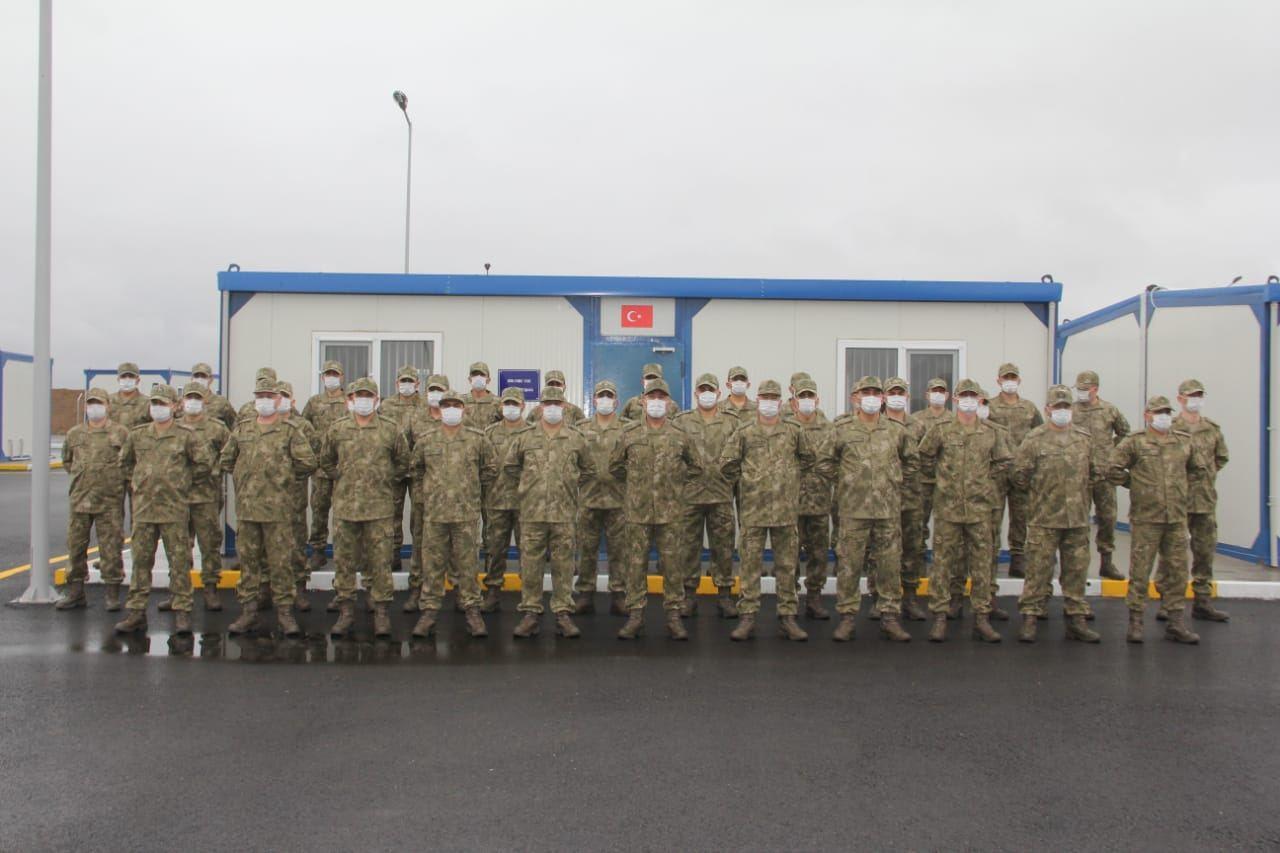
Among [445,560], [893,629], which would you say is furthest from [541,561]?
[893,629]

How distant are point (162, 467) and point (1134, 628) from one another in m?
7.81

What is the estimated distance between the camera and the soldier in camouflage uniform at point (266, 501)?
6.29m

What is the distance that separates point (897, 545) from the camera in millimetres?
6367

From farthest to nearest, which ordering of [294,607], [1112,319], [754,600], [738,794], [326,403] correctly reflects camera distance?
[1112,319]
[326,403]
[294,607]
[754,600]
[738,794]

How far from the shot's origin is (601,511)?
7152 mm

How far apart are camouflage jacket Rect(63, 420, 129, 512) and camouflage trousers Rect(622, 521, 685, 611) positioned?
4.54 m

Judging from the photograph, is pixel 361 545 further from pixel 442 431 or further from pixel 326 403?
pixel 326 403

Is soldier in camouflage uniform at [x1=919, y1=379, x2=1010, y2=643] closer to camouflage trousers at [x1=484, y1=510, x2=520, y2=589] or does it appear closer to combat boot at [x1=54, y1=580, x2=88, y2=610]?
camouflage trousers at [x1=484, y1=510, x2=520, y2=589]

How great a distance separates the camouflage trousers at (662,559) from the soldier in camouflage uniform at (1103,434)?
4.55 metres

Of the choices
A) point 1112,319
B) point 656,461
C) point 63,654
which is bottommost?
point 63,654

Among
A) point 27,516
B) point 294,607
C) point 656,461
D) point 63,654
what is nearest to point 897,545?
point 656,461

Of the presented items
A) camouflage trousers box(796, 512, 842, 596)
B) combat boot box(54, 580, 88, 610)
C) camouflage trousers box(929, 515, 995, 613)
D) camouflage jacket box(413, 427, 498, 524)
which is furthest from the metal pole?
camouflage trousers box(929, 515, 995, 613)

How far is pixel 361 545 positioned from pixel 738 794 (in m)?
3.96

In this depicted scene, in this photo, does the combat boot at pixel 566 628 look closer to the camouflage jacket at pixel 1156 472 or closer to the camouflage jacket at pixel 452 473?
the camouflage jacket at pixel 452 473
